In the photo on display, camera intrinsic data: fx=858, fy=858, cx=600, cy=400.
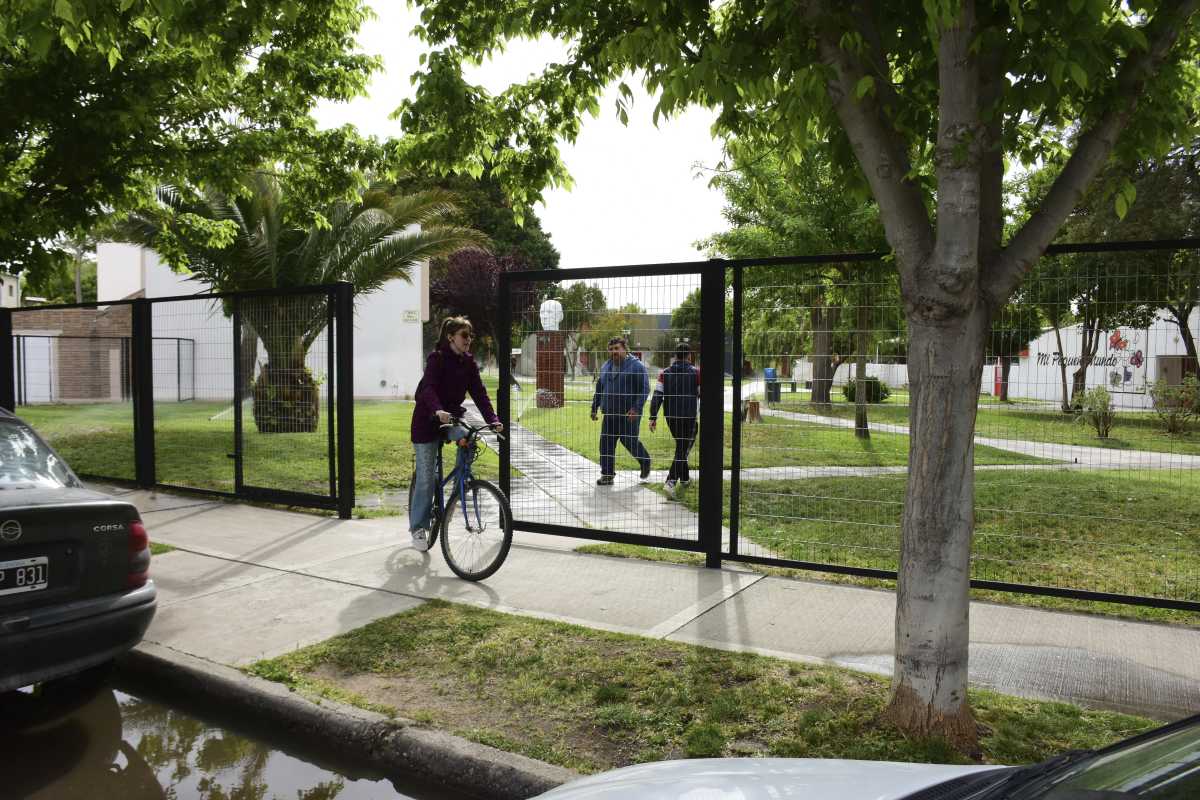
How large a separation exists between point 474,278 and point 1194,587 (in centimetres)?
4251

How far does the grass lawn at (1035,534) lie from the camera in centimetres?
595

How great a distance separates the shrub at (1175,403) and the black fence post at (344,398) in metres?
6.85

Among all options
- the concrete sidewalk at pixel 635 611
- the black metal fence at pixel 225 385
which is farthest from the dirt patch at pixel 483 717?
the black metal fence at pixel 225 385

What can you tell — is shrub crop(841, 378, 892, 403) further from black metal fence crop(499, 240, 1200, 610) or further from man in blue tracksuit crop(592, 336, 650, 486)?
man in blue tracksuit crop(592, 336, 650, 486)

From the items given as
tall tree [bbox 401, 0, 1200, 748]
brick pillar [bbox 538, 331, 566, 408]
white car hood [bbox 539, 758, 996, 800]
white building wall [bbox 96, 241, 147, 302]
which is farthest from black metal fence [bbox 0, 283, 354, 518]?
white building wall [bbox 96, 241, 147, 302]


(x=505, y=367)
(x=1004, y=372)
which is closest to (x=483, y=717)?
(x=1004, y=372)

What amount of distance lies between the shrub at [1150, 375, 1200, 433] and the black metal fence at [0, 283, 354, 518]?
6927 mm

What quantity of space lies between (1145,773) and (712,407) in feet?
17.1

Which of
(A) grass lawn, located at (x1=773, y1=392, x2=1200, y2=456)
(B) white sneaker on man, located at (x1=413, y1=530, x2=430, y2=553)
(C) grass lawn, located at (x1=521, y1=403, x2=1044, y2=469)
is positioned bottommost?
(B) white sneaker on man, located at (x1=413, y1=530, x2=430, y2=553)

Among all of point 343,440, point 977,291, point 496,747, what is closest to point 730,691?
point 496,747

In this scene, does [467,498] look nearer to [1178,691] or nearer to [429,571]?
[429,571]

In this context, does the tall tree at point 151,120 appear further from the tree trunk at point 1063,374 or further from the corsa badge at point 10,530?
the tree trunk at point 1063,374

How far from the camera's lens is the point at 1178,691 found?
4215 millimetres

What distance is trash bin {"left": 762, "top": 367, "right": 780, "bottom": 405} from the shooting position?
6.46m
